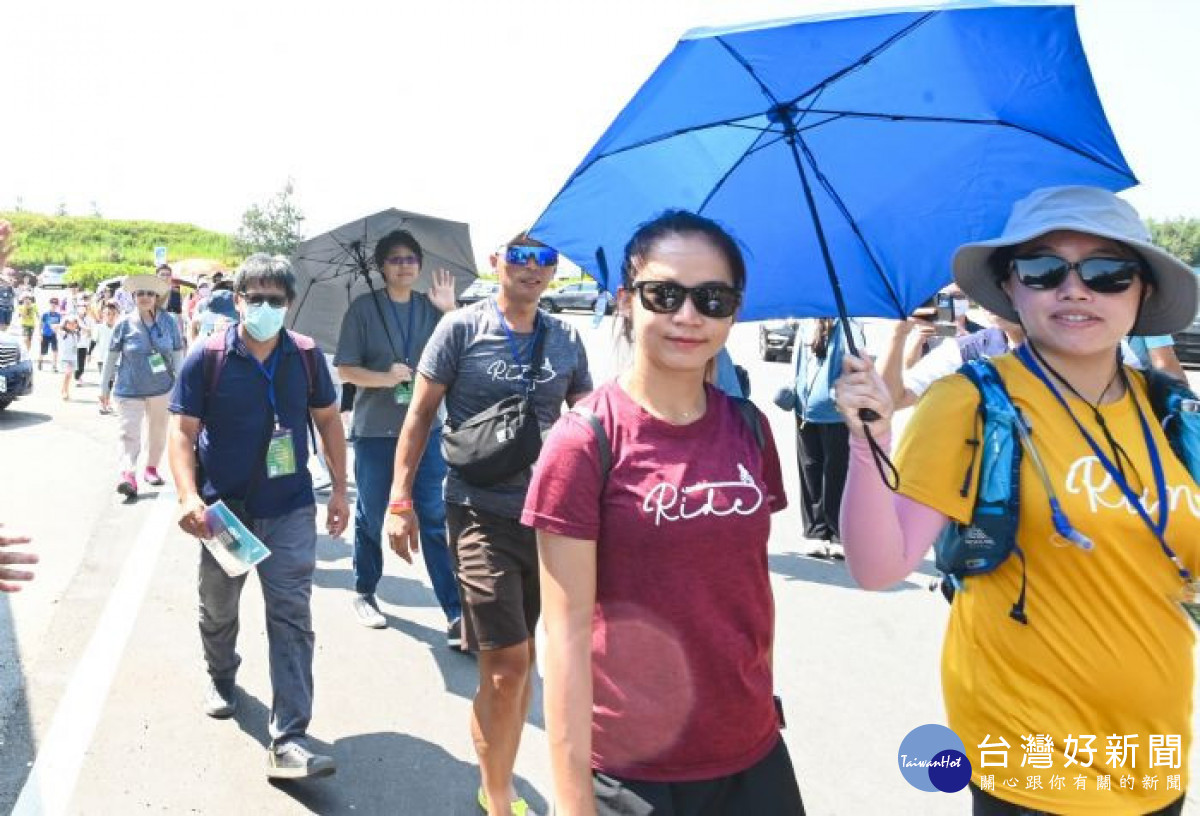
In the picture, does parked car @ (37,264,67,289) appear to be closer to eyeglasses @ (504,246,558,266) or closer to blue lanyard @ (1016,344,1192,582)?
eyeglasses @ (504,246,558,266)

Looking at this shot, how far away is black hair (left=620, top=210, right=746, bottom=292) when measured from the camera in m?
2.04

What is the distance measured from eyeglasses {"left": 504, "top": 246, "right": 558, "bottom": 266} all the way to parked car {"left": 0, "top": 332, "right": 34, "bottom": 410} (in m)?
11.5

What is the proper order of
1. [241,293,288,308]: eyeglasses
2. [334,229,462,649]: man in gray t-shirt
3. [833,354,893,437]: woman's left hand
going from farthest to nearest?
[334,229,462,649]: man in gray t-shirt, [241,293,288,308]: eyeglasses, [833,354,893,437]: woman's left hand

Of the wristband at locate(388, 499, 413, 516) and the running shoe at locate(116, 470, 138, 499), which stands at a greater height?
the wristband at locate(388, 499, 413, 516)

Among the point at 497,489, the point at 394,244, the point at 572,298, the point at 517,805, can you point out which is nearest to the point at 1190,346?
the point at 394,244

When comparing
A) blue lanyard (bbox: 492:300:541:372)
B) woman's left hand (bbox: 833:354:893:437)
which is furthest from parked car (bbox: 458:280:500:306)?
woman's left hand (bbox: 833:354:893:437)

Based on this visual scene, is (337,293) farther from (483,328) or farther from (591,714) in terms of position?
(591,714)

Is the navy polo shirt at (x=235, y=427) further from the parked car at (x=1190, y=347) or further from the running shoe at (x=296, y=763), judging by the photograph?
the parked car at (x=1190, y=347)

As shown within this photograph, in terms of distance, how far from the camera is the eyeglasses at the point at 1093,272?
202 centimetres

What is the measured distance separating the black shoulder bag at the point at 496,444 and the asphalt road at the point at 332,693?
122cm

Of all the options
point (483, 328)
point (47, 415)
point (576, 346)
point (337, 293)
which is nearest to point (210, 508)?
point (483, 328)

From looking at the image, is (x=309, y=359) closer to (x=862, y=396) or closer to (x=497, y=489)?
(x=497, y=489)

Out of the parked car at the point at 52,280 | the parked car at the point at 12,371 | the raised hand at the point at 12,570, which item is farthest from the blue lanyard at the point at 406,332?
the parked car at the point at 52,280

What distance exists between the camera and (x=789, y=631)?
526cm
